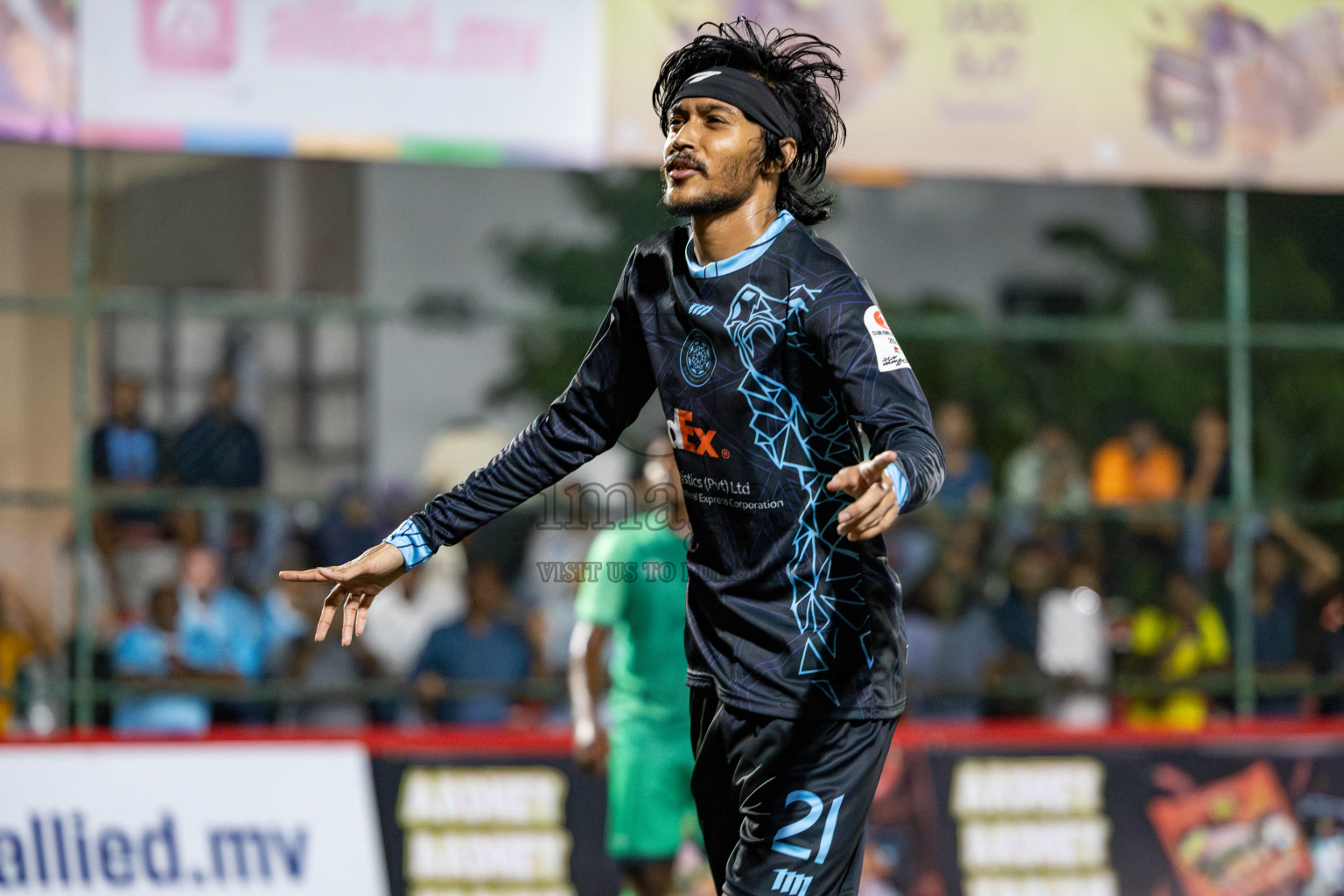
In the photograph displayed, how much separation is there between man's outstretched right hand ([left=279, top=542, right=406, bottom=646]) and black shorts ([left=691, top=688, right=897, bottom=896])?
0.77 meters

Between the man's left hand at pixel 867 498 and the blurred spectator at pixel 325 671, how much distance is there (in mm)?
5427

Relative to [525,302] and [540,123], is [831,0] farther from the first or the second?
[525,302]

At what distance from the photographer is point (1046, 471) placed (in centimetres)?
902

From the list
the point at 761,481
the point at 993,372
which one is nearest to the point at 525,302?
the point at 993,372

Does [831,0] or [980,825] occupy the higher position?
[831,0]

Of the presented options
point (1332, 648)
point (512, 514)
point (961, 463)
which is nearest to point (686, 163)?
point (512, 514)

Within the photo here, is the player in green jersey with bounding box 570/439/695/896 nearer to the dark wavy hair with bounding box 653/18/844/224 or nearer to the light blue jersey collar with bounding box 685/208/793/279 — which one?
the dark wavy hair with bounding box 653/18/844/224

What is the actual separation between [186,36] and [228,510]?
236 centimetres

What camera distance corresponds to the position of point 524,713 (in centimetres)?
792

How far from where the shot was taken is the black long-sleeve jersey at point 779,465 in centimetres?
302

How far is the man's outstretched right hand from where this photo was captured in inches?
124

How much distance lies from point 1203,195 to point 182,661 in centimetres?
807

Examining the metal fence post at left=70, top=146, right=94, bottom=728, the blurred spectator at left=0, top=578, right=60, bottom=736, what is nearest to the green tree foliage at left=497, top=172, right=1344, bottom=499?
the metal fence post at left=70, top=146, right=94, bottom=728

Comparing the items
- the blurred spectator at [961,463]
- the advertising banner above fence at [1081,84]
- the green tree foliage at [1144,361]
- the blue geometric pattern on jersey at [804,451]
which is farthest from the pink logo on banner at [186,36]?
the blue geometric pattern on jersey at [804,451]
